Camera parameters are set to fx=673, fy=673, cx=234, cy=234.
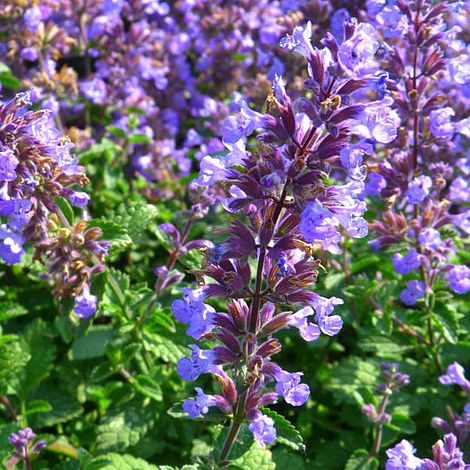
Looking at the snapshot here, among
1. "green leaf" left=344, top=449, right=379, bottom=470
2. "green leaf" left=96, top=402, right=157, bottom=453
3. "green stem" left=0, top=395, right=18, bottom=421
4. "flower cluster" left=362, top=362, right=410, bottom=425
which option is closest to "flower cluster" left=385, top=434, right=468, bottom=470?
"flower cluster" left=362, top=362, right=410, bottom=425

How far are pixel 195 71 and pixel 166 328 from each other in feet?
13.1

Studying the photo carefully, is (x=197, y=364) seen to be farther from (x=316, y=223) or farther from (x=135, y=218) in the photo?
(x=135, y=218)

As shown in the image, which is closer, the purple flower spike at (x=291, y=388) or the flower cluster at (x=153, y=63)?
the purple flower spike at (x=291, y=388)

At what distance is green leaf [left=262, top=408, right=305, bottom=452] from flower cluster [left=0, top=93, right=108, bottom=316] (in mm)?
977

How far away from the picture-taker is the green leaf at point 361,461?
3514 mm

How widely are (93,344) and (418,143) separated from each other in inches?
86.1

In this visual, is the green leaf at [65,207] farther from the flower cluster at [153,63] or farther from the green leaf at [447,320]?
the green leaf at [447,320]

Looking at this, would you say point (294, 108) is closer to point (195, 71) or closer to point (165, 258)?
point (165, 258)

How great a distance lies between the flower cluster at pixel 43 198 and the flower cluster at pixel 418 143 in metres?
1.59

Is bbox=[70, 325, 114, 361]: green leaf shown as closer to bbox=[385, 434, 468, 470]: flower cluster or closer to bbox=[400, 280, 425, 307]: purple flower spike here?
bbox=[400, 280, 425, 307]: purple flower spike

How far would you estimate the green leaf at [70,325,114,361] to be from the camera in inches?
154

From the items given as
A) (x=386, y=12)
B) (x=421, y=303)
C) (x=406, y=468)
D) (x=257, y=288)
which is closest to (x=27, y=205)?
(x=257, y=288)

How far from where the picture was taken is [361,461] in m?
3.58

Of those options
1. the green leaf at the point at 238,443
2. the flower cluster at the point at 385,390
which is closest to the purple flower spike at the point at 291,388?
the green leaf at the point at 238,443
